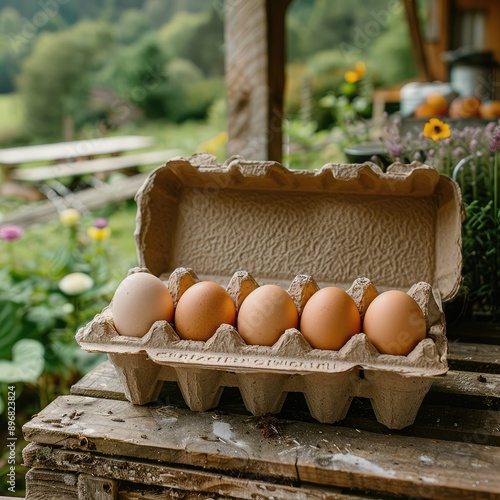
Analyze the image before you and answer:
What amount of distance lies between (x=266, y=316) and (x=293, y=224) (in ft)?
1.34

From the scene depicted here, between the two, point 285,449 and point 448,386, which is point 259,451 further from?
point 448,386

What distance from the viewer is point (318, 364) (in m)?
0.99

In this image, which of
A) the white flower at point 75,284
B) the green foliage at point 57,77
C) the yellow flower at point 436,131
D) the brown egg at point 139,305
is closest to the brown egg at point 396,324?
the brown egg at point 139,305

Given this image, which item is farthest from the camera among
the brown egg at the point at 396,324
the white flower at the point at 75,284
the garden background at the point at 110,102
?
the garden background at the point at 110,102

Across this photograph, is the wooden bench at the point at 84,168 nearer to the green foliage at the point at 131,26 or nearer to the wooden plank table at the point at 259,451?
the green foliage at the point at 131,26

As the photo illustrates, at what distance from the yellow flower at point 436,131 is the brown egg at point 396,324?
63 cm

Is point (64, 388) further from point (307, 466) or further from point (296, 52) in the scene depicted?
point (296, 52)

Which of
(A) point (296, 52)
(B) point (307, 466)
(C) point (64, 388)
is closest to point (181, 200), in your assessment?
(B) point (307, 466)

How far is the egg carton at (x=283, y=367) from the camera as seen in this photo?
0.99 metres

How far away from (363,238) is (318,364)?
0.49 meters

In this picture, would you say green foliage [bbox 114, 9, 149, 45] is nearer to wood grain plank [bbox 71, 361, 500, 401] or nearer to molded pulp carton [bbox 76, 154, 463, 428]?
molded pulp carton [bbox 76, 154, 463, 428]

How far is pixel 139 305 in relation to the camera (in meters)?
1.11

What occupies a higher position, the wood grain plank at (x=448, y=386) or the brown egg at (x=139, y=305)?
the brown egg at (x=139, y=305)

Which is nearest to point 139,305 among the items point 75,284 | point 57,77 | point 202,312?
point 202,312
